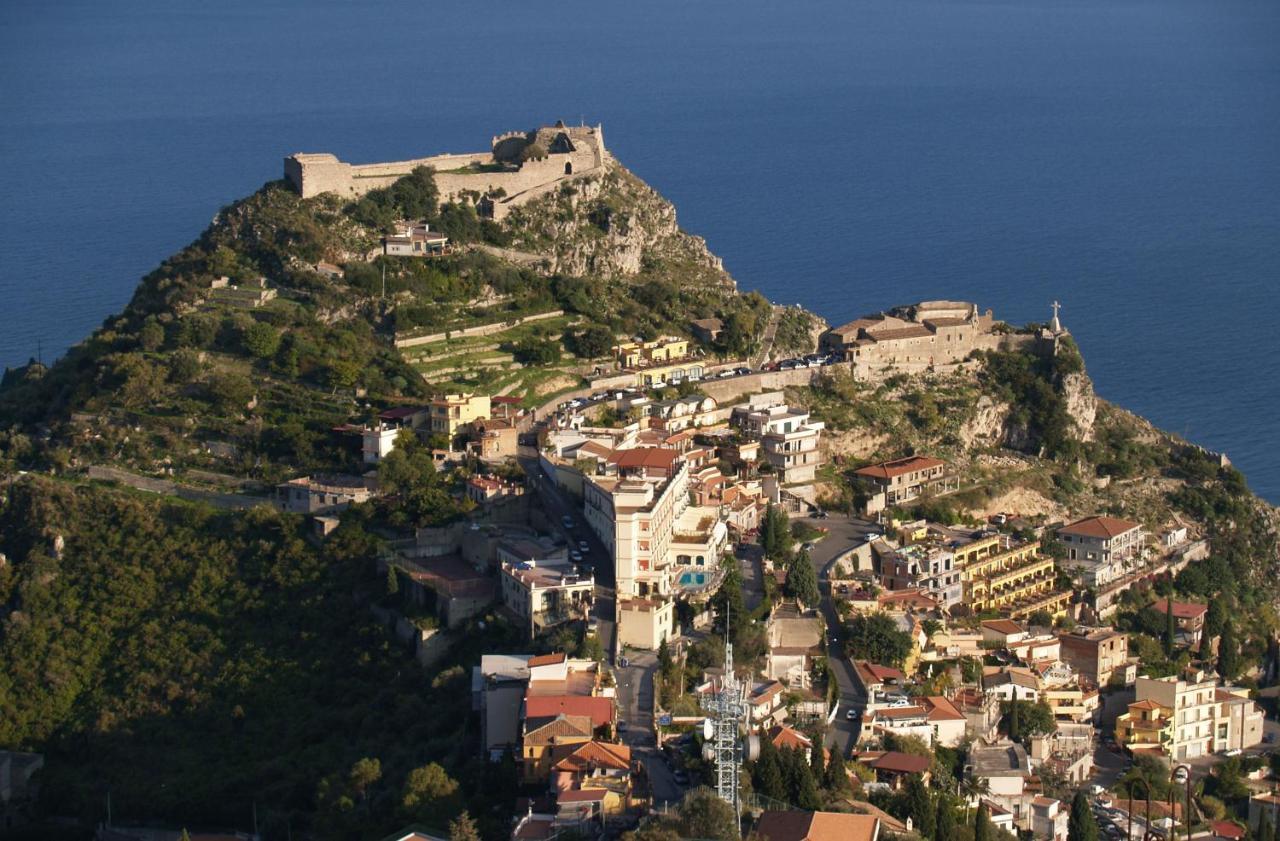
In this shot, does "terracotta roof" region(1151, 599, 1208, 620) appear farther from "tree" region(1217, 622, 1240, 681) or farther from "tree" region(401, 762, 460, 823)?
"tree" region(401, 762, 460, 823)

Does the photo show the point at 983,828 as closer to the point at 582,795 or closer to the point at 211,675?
the point at 582,795

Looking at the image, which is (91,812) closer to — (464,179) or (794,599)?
(794,599)

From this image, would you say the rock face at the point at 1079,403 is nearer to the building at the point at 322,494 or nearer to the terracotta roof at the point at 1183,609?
the terracotta roof at the point at 1183,609

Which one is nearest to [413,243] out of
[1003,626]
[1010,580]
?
[1010,580]

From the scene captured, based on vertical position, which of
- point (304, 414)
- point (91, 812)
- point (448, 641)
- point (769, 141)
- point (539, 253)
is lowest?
point (91, 812)

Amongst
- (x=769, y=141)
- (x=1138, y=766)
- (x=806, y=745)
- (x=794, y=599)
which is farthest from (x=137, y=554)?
(x=769, y=141)

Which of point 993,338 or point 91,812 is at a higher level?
point 993,338

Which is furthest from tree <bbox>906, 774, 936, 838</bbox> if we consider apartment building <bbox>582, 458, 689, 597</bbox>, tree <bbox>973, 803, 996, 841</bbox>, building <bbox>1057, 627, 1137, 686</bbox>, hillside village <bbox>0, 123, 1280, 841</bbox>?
building <bbox>1057, 627, 1137, 686</bbox>
